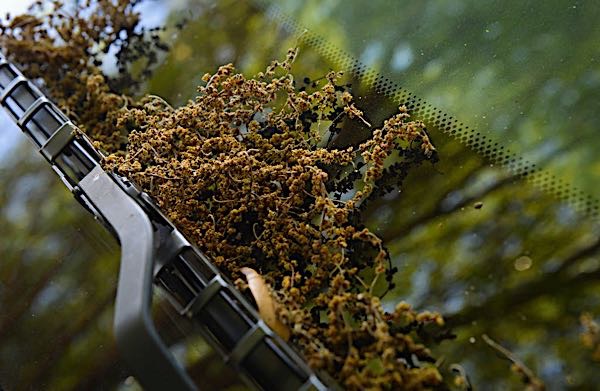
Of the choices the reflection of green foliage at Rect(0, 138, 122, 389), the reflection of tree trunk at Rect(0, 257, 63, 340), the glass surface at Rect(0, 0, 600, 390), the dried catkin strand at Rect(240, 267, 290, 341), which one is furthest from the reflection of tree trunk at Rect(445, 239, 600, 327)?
the reflection of tree trunk at Rect(0, 257, 63, 340)

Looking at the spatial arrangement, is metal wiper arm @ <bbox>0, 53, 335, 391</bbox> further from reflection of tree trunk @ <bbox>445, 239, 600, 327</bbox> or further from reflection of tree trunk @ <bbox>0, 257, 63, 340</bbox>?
reflection of tree trunk @ <bbox>445, 239, 600, 327</bbox>

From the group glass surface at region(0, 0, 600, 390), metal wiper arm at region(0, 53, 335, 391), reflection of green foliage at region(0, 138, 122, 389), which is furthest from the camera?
reflection of green foliage at region(0, 138, 122, 389)

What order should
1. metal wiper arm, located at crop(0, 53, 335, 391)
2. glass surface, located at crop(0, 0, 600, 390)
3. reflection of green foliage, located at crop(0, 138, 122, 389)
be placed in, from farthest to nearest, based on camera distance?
reflection of green foliage, located at crop(0, 138, 122, 389)
glass surface, located at crop(0, 0, 600, 390)
metal wiper arm, located at crop(0, 53, 335, 391)

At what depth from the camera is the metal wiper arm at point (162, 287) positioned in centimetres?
84

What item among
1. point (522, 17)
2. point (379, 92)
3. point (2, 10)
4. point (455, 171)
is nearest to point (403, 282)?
point (455, 171)

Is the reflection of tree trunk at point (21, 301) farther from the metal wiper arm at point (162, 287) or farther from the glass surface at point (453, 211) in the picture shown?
the metal wiper arm at point (162, 287)

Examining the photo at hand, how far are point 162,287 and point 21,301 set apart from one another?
0.37m

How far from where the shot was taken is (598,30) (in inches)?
43.0

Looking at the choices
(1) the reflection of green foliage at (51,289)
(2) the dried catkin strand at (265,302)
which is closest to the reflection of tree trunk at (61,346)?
(1) the reflection of green foliage at (51,289)

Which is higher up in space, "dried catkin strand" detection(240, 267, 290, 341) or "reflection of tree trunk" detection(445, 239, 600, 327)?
"dried catkin strand" detection(240, 267, 290, 341)

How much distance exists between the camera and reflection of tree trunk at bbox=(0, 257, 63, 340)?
3.89ft

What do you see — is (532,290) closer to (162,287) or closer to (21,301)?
(162,287)

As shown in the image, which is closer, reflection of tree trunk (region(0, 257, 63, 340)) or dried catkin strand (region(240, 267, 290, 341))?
dried catkin strand (region(240, 267, 290, 341))

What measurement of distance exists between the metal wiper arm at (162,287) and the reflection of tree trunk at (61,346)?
154 millimetres
